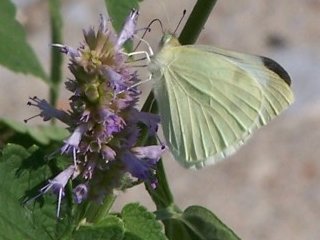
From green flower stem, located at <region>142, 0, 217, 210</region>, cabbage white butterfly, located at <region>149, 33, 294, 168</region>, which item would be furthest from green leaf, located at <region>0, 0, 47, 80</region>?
green flower stem, located at <region>142, 0, 217, 210</region>

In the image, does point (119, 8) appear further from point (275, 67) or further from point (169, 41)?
point (275, 67)

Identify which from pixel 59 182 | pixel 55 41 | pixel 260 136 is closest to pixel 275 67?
pixel 55 41

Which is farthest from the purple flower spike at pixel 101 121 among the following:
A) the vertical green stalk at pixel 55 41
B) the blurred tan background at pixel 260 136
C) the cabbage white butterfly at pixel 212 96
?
the blurred tan background at pixel 260 136

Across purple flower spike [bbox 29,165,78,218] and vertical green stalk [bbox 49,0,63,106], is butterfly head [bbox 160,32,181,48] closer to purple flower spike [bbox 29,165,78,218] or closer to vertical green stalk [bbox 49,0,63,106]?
vertical green stalk [bbox 49,0,63,106]

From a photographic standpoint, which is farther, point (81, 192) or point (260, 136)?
point (260, 136)

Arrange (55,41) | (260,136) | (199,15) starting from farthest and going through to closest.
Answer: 1. (260,136)
2. (55,41)
3. (199,15)

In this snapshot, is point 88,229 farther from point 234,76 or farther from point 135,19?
point 234,76
